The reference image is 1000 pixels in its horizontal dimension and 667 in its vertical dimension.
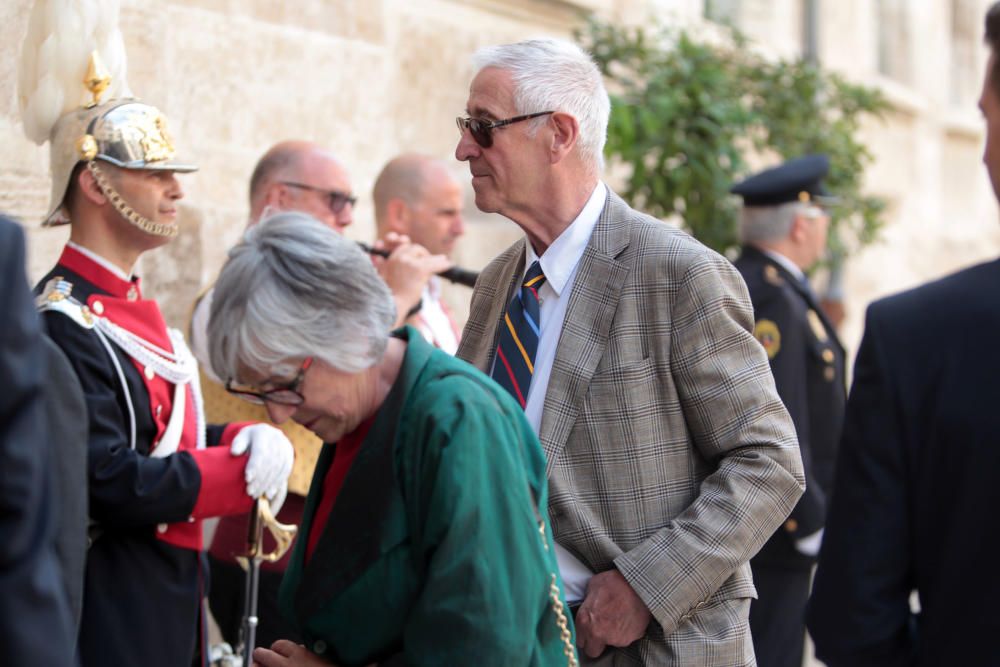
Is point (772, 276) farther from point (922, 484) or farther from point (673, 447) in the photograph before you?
point (922, 484)

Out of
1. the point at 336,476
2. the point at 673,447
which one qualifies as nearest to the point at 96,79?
the point at 336,476

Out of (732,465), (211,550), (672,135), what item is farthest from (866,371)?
Result: (672,135)

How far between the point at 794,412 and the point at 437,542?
2817mm

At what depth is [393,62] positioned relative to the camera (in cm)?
551

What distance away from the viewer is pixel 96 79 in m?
3.13

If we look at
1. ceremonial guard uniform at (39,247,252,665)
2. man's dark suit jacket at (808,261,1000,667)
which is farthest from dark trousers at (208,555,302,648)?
man's dark suit jacket at (808,261,1000,667)

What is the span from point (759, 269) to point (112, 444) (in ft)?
8.80

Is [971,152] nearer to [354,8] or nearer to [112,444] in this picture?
[354,8]

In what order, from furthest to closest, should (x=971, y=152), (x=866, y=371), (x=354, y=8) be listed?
(x=971, y=152), (x=354, y=8), (x=866, y=371)

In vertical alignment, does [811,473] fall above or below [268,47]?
below

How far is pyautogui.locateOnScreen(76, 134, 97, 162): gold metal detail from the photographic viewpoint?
116 inches

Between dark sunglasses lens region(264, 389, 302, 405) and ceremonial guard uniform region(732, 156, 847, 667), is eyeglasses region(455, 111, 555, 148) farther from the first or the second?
ceremonial guard uniform region(732, 156, 847, 667)

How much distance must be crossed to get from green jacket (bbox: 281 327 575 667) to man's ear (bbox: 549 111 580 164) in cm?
81

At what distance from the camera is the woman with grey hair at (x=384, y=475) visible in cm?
183
